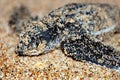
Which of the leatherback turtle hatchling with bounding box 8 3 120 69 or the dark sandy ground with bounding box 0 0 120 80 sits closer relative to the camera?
the dark sandy ground with bounding box 0 0 120 80

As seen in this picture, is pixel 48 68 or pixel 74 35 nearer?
pixel 48 68

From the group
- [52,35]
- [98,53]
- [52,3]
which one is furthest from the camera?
[52,3]

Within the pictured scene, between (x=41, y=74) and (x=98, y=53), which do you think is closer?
(x=41, y=74)

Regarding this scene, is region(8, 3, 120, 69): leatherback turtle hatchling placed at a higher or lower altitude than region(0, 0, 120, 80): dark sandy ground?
higher

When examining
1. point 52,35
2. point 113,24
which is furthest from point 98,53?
point 113,24

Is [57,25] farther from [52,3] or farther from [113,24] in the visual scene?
[52,3]

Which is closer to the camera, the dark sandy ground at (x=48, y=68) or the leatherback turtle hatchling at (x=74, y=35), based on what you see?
the dark sandy ground at (x=48, y=68)

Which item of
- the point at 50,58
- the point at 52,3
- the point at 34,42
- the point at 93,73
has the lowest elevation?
the point at 93,73

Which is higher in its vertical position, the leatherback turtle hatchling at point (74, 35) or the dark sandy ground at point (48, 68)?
the leatherback turtle hatchling at point (74, 35)
